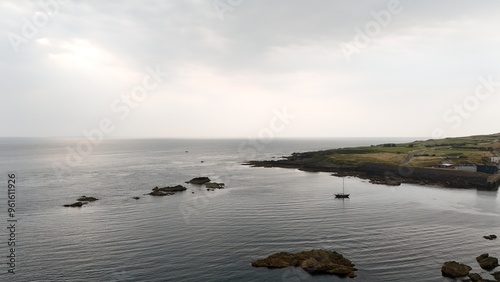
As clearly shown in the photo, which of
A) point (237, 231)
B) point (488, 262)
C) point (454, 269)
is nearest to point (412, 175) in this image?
point (488, 262)

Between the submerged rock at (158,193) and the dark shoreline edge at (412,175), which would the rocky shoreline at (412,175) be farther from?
the submerged rock at (158,193)

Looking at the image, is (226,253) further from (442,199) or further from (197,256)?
(442,199)

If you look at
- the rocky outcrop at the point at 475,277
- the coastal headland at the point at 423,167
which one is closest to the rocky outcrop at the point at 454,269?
the rocky outcrop at the point at 475,277

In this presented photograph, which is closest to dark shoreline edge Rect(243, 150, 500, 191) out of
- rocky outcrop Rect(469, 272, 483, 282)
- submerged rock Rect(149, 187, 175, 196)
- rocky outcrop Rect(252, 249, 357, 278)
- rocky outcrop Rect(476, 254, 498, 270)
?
rocky outcrop Rect(476, 254, 498, 270)

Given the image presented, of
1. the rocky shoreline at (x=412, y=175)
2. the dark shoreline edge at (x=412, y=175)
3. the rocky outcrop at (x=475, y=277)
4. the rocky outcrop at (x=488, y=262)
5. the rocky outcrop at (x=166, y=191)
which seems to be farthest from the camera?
the rocky shoreline at (x=412, y=175)

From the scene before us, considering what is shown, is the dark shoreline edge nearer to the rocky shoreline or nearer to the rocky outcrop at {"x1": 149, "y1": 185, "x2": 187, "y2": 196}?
the rocky shoreline

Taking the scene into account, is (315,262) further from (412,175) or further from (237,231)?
(412,175)

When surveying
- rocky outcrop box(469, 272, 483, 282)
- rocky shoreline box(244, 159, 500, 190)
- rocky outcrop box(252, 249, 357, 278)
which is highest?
rocky shoreline box(244, 159, 500, 190)
